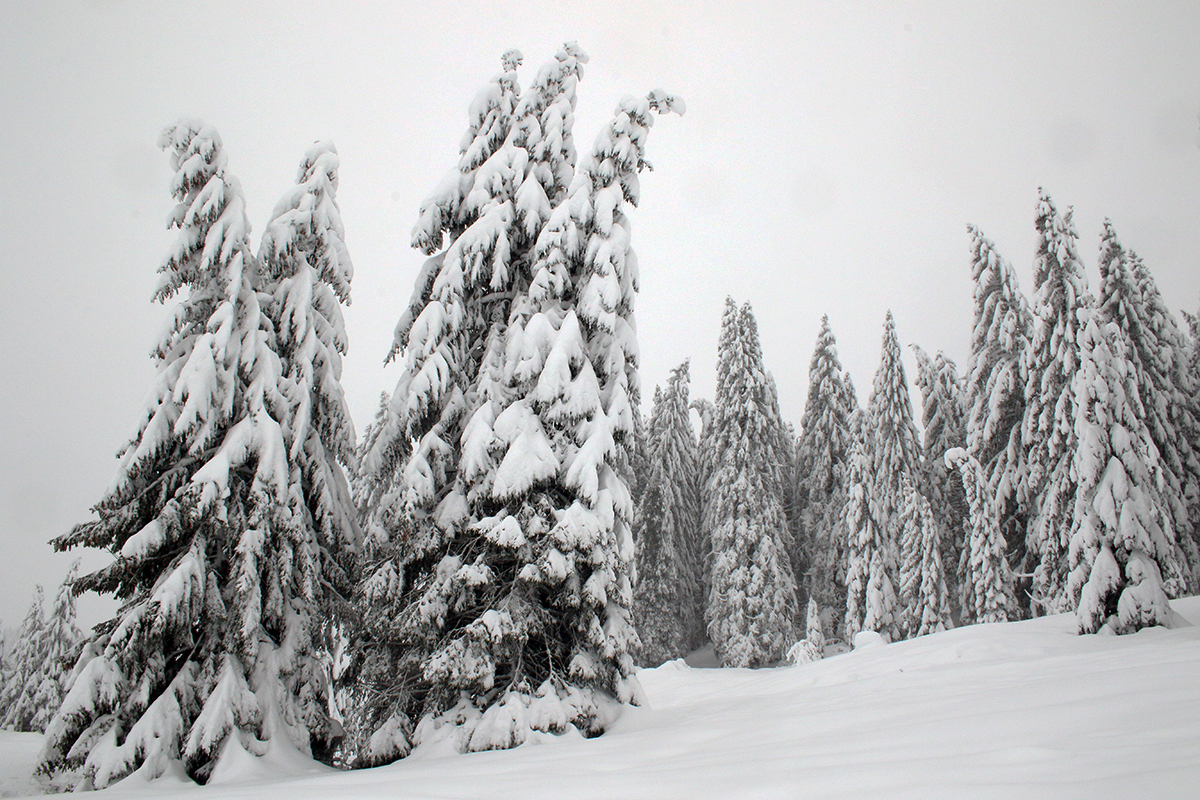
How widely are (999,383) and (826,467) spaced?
11220 millimetres

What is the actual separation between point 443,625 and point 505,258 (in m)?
5.94

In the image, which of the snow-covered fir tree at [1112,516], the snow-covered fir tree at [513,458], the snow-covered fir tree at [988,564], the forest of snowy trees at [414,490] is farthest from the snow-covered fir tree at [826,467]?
the snow-covered fir tree at [513,458]

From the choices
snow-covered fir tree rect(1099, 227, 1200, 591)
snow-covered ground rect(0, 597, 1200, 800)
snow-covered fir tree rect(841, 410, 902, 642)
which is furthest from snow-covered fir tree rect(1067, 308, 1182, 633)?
snow-covered fir tree rect(841, 410, 902, 642)

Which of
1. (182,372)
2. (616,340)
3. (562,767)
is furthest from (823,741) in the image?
(182,372)

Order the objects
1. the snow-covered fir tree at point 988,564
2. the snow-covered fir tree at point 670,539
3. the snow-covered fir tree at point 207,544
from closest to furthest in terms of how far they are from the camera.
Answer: the snow-covered fir tree at point 207,544 → the snow-covered fir tree at point 988,564 → the snow-covered fir tree at point 670,539

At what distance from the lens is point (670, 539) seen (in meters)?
31.8

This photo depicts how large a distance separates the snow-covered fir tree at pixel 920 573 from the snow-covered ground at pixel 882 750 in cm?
1838

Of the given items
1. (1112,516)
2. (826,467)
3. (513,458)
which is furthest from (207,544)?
(826,467)

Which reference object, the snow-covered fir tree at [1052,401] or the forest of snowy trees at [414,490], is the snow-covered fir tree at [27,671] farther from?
the snow-covered fir tree at [1052,401]

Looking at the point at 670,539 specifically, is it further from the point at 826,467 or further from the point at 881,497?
the point at 881,497

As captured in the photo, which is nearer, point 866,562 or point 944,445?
point 866,562

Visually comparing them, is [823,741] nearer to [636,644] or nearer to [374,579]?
[636,644]

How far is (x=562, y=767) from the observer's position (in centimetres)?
568

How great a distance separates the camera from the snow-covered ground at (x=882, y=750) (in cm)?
346
